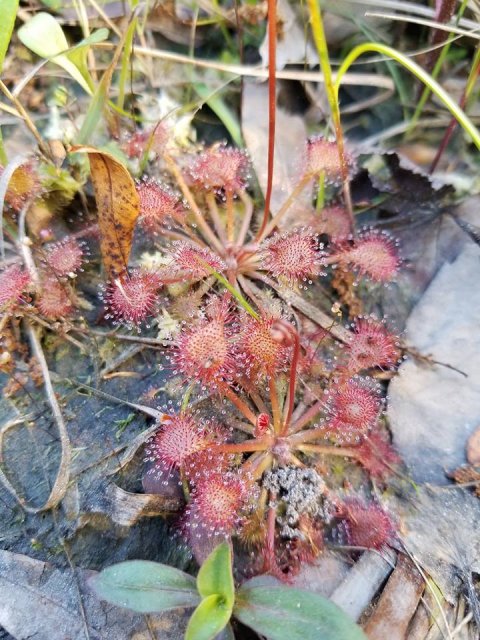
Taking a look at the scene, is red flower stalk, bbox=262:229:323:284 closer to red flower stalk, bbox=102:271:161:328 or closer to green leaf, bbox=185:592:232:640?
red flower stalk, bbox=102:271:161:328

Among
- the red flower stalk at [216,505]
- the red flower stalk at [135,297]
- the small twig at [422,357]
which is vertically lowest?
the red flower stalk at [216,505]

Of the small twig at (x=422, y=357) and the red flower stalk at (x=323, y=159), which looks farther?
the red flower stalk at (x=323, y=159)

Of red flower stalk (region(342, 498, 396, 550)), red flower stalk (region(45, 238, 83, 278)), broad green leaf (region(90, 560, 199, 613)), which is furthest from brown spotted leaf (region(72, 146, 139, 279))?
red flower stalk (region(342, 498, 396, 550))

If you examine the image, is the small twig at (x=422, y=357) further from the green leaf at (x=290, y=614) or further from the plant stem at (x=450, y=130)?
the green leaf at (x=290, y=614)

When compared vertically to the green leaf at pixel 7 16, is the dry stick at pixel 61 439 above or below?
A: below

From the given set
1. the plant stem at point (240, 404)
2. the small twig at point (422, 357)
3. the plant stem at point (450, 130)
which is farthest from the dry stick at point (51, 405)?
the plant stem at point (450, 130)

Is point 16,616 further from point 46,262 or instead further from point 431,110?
point 431,110

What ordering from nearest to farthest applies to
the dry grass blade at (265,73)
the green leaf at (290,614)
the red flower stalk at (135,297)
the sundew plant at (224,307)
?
the green leaf at (290,614), the sundew plant at (224,307), the red flower stalk at (135,297), the dry grass blade at (265,73)
